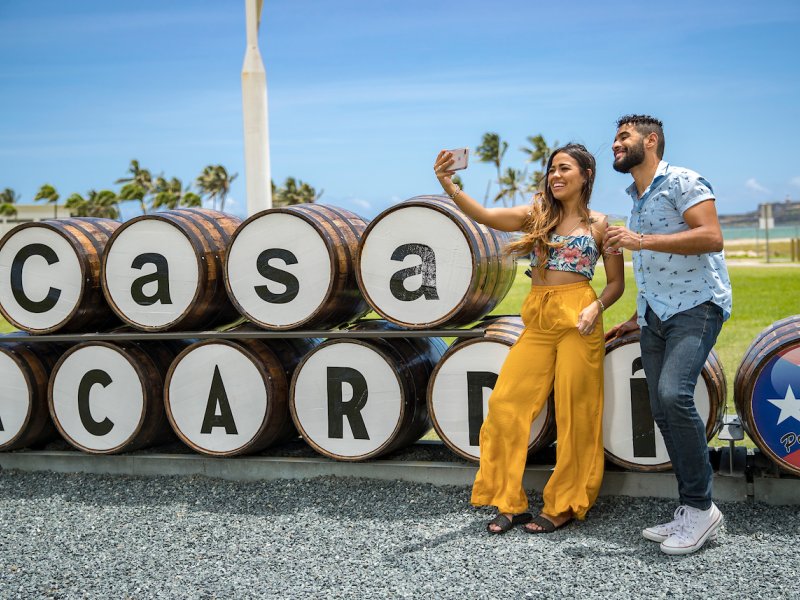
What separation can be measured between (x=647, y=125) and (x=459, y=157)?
881mm

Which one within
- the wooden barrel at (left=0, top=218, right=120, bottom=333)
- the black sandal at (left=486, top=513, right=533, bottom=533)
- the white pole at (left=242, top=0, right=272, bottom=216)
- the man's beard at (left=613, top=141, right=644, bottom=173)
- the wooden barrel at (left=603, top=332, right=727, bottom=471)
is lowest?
the black sandal at (left=486, top=513, right=533, bottom=533)

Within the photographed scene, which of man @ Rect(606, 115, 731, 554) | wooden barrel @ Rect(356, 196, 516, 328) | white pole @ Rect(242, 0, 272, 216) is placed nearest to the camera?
man @ Rect(606, 115, 731, 554)

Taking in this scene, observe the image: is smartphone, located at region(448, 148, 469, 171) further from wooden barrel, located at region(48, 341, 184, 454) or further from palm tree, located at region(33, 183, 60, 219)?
palm tree, located at region(33, 183, 60, 219)

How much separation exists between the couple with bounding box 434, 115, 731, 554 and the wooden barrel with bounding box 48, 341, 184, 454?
2160 millimetres

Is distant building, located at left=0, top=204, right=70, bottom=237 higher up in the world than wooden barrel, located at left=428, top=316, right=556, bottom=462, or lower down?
higher up

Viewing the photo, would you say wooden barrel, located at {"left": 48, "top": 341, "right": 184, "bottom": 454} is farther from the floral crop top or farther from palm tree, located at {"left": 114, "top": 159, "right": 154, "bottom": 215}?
palm tree, located at {"left": 114, "top": 159, "right": 154, "bottom": 215}

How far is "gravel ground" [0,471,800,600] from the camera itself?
3.69 m

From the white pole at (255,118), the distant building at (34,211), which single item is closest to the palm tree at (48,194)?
the distant building at (34,211)

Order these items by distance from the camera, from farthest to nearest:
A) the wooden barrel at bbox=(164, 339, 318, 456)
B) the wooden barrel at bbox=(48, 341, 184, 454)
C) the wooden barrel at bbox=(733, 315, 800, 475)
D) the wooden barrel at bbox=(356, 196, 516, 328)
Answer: the wooden barrel at bbox=(48, 341, 184, 454), the wooden barrel at bbox=(164, 339, 318, 456), the wooden barrel at bbox=(356, 196, 516, 328), the wooden barrel at bbox=(733, 315, 800, 475)

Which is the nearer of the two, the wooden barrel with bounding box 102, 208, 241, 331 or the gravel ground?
the gravel ground

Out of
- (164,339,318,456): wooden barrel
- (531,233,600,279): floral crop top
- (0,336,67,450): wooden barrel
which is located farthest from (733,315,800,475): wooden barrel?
(0,336,67,450): wooden barrel

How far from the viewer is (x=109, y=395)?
546cm

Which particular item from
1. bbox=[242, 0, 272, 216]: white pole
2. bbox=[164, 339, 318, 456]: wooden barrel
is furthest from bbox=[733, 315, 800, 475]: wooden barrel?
bbox=[242, 0, 272, 216]: white pole

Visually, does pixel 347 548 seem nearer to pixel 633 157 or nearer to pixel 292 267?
pixel 292 267
